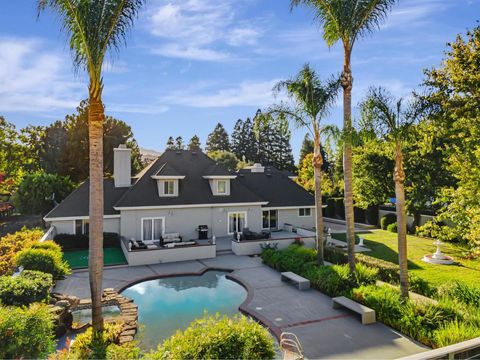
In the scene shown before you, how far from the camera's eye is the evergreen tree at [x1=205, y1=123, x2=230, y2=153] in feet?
263

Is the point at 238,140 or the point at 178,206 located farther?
the point at 238,140

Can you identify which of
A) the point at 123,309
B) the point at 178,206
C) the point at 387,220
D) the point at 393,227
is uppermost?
the point at 178,206

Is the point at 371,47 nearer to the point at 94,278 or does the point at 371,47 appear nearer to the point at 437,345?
the point at 437,345

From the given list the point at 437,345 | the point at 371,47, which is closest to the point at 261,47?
the point at 371,47

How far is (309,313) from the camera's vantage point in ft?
40.2

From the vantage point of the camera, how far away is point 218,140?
80.8 m

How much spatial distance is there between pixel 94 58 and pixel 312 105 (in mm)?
10868

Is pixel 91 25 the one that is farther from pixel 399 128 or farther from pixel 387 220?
pixel 387 220

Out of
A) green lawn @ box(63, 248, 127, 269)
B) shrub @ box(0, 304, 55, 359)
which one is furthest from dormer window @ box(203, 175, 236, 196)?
shrub @ box(0, 304, 55, 359)

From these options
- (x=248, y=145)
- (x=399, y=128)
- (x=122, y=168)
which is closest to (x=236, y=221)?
(x=122, y=168)

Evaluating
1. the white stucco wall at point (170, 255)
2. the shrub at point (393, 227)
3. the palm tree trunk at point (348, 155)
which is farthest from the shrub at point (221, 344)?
the shrub at point (393, 227)

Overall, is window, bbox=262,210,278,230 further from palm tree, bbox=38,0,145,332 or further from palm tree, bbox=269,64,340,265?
palm tree, bbox=38,0,145,332

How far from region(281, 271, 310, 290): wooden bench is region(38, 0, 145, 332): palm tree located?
29.7 feet

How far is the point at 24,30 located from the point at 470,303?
721 inches
